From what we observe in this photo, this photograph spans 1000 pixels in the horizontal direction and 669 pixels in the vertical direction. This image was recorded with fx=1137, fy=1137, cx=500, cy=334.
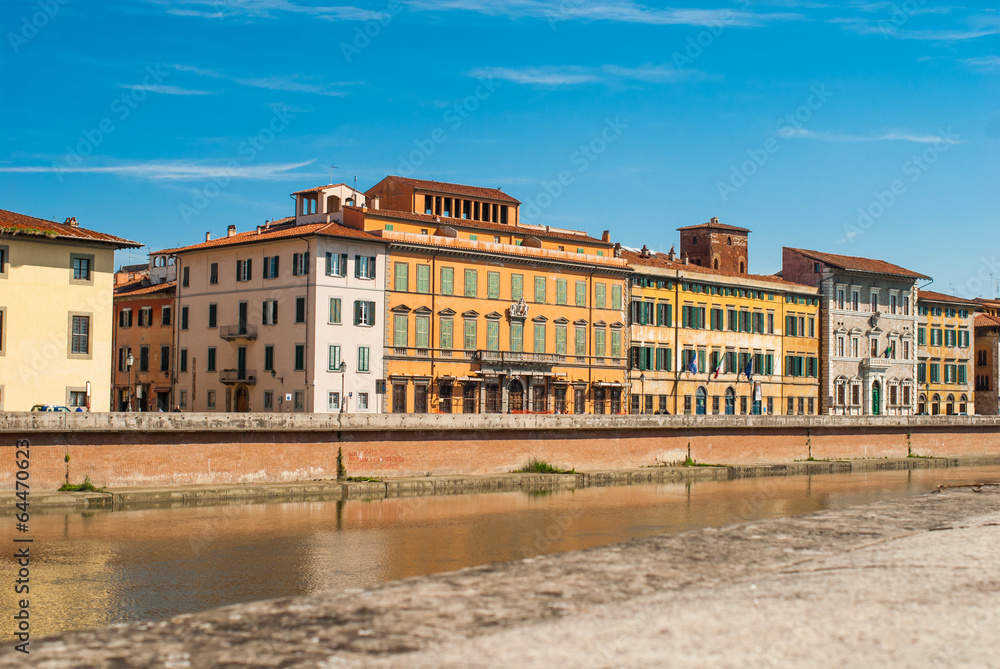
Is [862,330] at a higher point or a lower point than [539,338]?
higher

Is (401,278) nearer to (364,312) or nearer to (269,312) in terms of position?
(364,312)

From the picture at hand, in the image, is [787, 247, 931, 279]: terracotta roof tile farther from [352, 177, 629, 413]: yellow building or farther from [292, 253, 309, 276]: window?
[292, 253, 309, 276]: window

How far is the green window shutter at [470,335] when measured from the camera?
55344mm

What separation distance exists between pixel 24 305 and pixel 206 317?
19021 millimetres

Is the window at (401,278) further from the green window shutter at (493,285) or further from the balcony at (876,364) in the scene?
the balcony at (876,364)

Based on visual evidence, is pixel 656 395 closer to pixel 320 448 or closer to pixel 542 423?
pixel 542 423

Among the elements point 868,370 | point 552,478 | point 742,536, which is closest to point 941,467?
point 868,370

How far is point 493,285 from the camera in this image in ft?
185

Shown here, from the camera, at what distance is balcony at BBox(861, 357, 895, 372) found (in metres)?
74.1

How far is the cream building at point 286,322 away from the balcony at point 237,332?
0.20 feet

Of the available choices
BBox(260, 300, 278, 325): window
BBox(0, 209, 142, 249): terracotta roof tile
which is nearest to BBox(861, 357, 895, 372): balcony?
BBox(260, 300, 278, 325): window

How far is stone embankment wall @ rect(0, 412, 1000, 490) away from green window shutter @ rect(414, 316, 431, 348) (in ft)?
33.2

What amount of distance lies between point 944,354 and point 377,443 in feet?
175

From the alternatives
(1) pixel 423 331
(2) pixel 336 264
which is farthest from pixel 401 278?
(2) pixel 336 264
